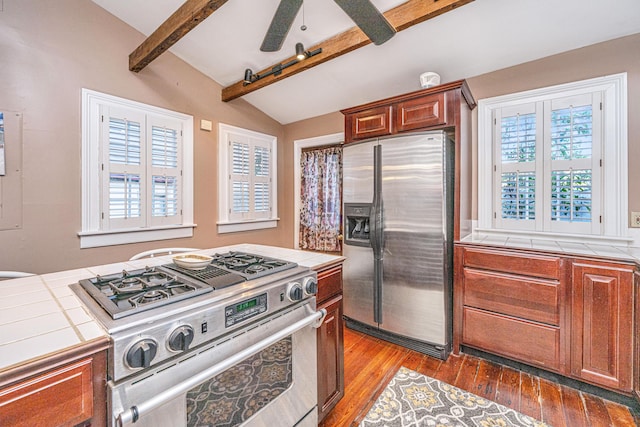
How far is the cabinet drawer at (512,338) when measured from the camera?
2070 mm

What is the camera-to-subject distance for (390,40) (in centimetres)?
259

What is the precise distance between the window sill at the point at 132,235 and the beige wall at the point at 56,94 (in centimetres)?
6

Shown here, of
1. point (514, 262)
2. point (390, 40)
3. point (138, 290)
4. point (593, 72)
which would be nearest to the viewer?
point (138, 290)

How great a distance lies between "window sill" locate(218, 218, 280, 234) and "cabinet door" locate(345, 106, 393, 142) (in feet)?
5.95

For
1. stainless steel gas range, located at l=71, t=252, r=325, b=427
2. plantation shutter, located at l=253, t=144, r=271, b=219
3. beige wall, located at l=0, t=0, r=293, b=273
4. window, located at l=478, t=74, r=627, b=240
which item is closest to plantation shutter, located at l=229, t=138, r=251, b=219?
plantation shutter, located at l=253, t=144, r=271, b=219

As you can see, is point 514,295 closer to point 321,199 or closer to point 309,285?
point 309,285

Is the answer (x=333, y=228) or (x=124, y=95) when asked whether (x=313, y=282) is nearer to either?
(x=333, y=228)

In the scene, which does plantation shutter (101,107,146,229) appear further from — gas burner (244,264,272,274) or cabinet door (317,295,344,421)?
cabinet door (317,295,344,421)

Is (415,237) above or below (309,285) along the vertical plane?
above

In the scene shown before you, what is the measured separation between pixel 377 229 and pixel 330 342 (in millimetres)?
1242

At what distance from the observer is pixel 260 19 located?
8.50 feet

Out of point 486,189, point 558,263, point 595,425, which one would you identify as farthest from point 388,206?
point 595,425

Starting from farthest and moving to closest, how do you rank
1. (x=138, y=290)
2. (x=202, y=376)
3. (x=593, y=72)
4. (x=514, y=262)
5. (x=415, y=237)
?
(x=415, y=237) < (x=593, y=72) < (x=514, y=262) < (x=138, y=290) < (x=202, y=376)

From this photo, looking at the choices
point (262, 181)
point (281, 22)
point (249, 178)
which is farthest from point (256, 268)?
point (262, 181)
